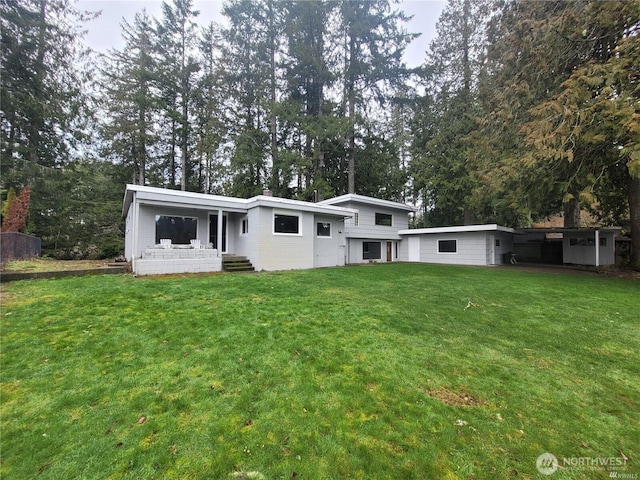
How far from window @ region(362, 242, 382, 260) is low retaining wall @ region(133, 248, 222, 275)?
31.6 ft

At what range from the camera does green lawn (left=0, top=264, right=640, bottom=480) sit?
5.80 ft

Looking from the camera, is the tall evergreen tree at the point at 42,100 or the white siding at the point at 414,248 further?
the white siding at the point at 414,248

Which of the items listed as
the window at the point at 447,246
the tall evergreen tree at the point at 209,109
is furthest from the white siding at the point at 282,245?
the tall evergreen tree at the point at 209,109

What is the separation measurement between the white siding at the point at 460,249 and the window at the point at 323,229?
26.2 feet

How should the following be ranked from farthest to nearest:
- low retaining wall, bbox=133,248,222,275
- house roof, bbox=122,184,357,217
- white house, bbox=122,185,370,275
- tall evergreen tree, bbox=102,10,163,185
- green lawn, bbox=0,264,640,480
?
tall evergreen tree, bbox=102,10,163,185 < white house, bbox=122,185,370,275 < house roof, bbox=122,184,357,217 < low retaining wall, bbox=133,248,222,275 < green lawn, bbox=0,264,640,480

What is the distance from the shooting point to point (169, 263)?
9078 mm

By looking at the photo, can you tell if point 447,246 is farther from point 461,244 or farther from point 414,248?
point 414,248

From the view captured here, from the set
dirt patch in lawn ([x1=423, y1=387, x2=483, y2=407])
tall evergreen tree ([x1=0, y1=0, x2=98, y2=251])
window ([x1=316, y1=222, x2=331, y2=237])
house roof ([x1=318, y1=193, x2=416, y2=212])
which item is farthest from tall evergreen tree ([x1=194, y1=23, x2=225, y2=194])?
dirt patch in lawn ([x1=423, y1=387, x2=483, y2=407])

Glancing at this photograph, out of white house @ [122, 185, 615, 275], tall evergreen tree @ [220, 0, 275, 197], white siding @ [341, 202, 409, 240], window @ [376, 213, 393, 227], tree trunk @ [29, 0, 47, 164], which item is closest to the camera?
white house @ [122, 185, 615, 275]

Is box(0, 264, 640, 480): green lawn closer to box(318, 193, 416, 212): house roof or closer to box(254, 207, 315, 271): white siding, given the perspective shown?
box(254, 207, 315, 271): white siding

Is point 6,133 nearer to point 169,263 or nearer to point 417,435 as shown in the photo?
point 169,263

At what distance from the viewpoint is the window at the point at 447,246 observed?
17.1 meters

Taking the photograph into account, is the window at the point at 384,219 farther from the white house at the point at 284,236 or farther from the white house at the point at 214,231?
the white house at the point at 214,231

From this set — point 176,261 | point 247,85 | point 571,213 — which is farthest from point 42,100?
point 571,213
